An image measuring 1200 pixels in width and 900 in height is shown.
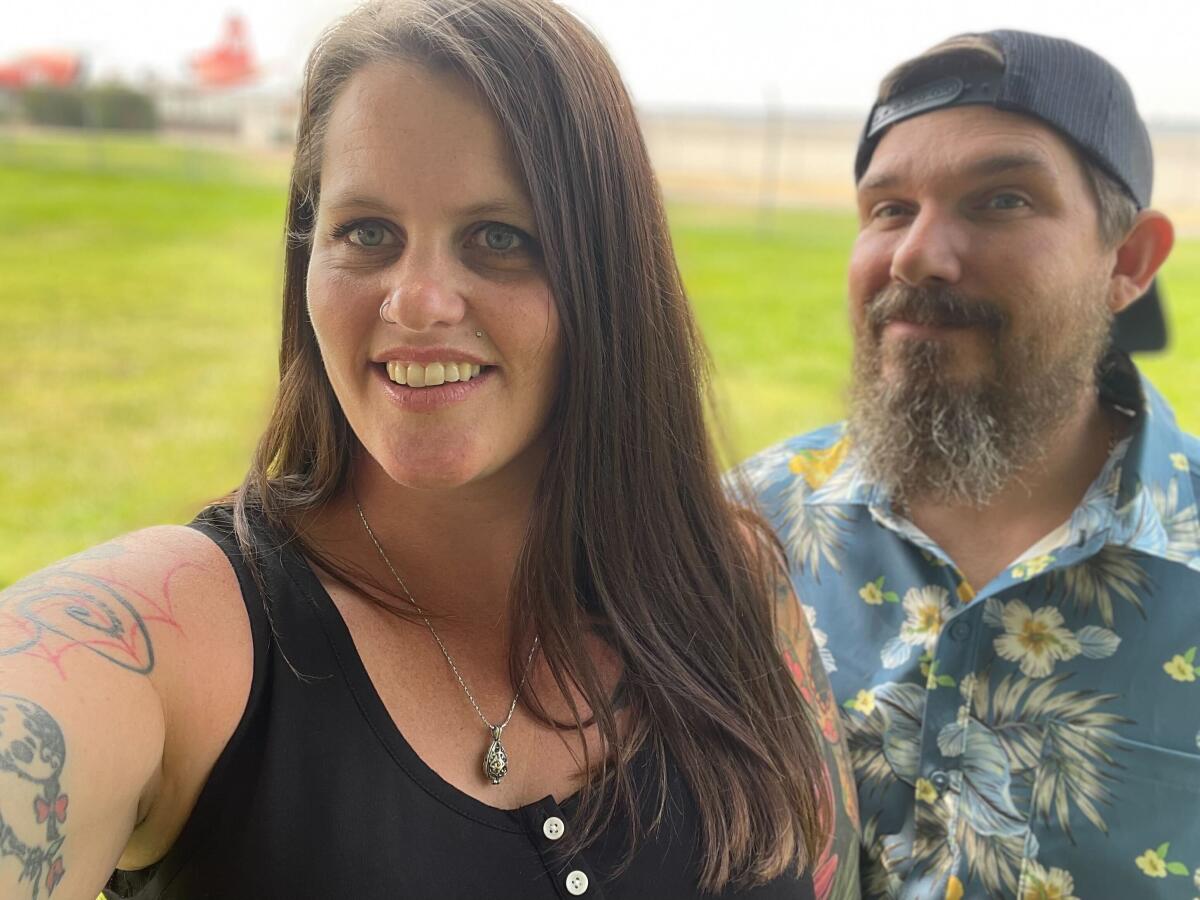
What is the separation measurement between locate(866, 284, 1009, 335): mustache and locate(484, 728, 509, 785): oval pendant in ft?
3.05

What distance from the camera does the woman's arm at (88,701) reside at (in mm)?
750

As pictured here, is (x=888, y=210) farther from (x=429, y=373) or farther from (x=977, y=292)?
(x=429, y=373)

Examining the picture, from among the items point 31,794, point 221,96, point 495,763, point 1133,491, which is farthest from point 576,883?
point 221,96

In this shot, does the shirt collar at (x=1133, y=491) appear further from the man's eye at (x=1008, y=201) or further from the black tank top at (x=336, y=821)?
the black tank top at (x=336, y=821)

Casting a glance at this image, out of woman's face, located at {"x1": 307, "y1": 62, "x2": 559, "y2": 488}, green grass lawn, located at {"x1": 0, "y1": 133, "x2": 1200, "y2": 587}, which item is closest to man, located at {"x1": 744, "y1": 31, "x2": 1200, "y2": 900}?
woman's face, located at {"x1": 307, "y1": 62, "x2": 559, "y2": 488}

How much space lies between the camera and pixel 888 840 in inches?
58.1

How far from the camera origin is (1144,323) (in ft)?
5.99

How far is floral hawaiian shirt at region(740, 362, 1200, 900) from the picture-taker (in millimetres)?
1396

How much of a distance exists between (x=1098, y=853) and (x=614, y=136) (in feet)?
3.30

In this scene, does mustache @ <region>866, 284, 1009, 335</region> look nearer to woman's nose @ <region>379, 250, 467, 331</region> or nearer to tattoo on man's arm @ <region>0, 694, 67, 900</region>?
woman's nose @ <region>379, 250, 467, 331</region>

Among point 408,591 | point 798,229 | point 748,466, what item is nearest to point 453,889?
point 408,591

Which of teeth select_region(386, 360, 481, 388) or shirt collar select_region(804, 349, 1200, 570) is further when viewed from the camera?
shirt collar select_region(804, 349, 1200, 570)

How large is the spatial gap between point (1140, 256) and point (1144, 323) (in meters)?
0.13

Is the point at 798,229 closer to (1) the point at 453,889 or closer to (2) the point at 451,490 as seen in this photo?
(2) the point at 451,490
